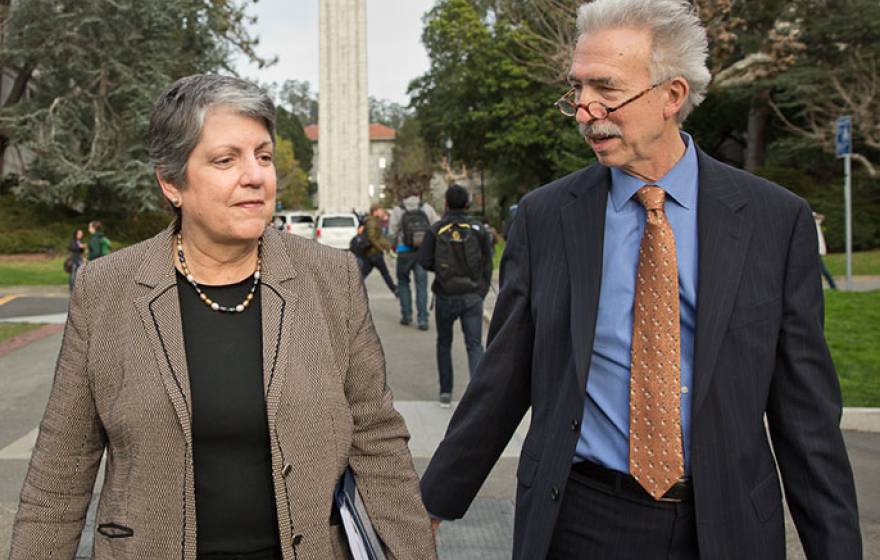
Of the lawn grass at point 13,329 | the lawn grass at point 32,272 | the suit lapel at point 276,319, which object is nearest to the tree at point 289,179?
the lawn grass at point 32,272

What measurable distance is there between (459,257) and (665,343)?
6604mm

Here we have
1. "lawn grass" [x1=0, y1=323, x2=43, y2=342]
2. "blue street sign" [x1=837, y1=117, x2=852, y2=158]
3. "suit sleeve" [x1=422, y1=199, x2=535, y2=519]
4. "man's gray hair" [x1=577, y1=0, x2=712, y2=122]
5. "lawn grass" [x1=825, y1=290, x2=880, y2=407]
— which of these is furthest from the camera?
"blue street sign" [x1=837, y1=117, x2=852, y2=158]

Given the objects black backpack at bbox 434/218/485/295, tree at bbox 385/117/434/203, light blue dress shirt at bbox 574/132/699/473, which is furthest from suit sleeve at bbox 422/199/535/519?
tree at bbox 385/117/434/203

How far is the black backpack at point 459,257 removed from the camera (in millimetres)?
8969

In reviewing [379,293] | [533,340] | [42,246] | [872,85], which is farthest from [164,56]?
[533,340]

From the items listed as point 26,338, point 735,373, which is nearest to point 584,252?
point 735,373

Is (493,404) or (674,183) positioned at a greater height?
(674,183)

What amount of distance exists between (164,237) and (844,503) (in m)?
1.92

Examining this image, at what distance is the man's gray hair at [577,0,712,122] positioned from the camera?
2.63 meters

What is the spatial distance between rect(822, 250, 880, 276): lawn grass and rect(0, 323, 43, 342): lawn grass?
1690cm

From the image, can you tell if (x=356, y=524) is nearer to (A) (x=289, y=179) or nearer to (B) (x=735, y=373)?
(B) (x=735, y=373)

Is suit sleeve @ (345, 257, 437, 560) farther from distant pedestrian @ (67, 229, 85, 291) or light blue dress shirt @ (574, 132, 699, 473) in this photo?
distant pedestrian @ (67, 229, 85, 291)

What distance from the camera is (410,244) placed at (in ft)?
44.7

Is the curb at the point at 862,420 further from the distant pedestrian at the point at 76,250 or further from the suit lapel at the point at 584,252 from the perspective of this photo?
the distant pedestrian at the point at 76,250
